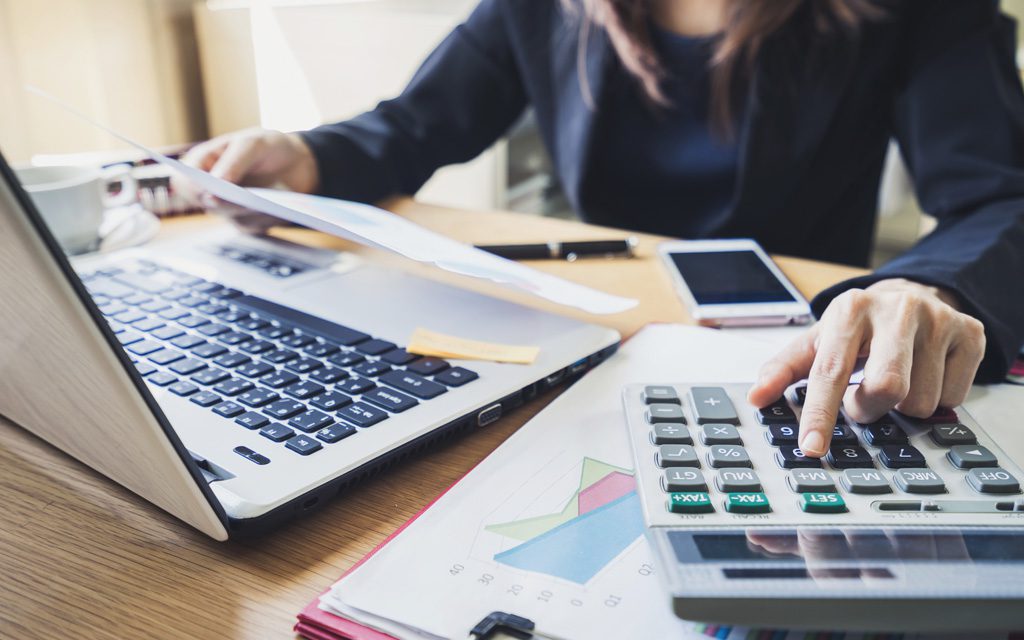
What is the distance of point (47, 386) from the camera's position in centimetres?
35

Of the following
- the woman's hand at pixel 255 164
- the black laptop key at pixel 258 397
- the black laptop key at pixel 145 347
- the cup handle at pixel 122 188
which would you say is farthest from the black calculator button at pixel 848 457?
the cup handle at pixel 122 188

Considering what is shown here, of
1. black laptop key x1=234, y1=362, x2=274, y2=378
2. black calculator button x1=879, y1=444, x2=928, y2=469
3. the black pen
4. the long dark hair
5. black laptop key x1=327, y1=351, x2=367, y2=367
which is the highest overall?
the long dark hair

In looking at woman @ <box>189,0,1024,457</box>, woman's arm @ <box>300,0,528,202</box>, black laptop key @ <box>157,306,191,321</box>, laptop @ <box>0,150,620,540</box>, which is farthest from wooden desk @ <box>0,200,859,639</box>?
woman's arm @ <box>300,0,528,202</box>

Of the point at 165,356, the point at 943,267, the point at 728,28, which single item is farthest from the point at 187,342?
the point at 728,28

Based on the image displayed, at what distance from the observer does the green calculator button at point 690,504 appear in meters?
0.32

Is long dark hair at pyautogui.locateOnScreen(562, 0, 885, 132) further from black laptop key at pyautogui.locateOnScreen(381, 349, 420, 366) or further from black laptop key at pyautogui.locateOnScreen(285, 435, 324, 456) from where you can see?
black laptop key at pyautogui.locateOnScreen(285, 435, 324, 456)

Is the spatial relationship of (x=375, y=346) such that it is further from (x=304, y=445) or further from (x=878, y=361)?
(x=878, y=361)

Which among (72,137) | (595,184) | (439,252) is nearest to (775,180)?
(595,184)

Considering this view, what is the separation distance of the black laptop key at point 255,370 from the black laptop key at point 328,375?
3cm

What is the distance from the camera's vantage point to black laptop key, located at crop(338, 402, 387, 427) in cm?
39

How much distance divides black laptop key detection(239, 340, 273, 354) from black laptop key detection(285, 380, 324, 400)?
0.06 metres

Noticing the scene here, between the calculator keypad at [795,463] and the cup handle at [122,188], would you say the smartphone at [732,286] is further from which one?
the cup handle at [122,188]

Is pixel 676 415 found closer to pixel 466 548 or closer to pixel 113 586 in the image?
pixel 466 548

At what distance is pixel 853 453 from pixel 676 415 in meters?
0.08
